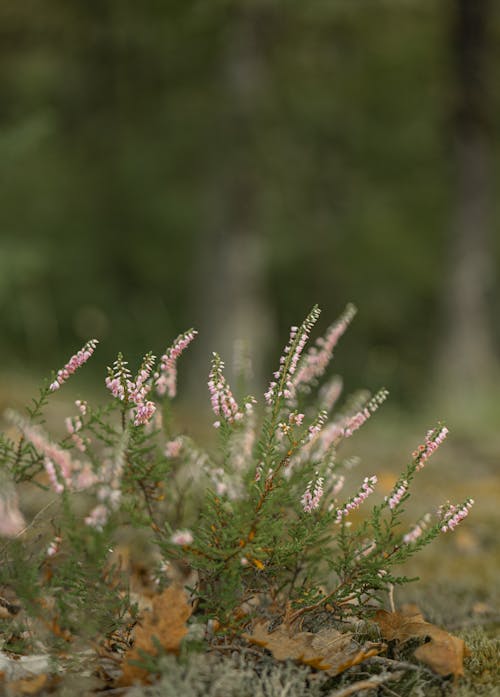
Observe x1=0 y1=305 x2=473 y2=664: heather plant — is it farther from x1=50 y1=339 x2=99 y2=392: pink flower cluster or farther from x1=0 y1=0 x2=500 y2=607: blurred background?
x1=0 y1=0 x2=500 y2=607: blurred background

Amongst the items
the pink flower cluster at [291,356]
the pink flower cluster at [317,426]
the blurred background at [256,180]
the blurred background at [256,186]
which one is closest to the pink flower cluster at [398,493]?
the pink flower cluster at [317,426]

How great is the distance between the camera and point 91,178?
14109mm

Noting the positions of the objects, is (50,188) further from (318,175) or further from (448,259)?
(448,259)

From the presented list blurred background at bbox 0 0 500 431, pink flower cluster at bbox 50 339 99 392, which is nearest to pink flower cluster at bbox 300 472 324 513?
pink flower cluster at bbox 50 339 99 392

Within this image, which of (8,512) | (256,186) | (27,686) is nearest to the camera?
(8,512)

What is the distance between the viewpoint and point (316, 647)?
209 centimetres

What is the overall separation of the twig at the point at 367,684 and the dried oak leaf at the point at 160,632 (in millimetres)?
424

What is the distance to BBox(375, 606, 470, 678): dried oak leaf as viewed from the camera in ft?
6.72

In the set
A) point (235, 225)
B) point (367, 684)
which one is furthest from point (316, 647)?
point (235, 225)

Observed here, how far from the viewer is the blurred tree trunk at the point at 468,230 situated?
11.2m

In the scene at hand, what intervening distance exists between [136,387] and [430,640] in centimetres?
112

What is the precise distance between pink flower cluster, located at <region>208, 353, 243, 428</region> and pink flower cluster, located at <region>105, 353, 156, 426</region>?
0.17 m

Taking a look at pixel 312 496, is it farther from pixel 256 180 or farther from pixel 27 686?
pixel 256 180

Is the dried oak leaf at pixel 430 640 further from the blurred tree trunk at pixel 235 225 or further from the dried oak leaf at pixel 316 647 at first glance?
the blurred tree trunk at pixel 235 225
